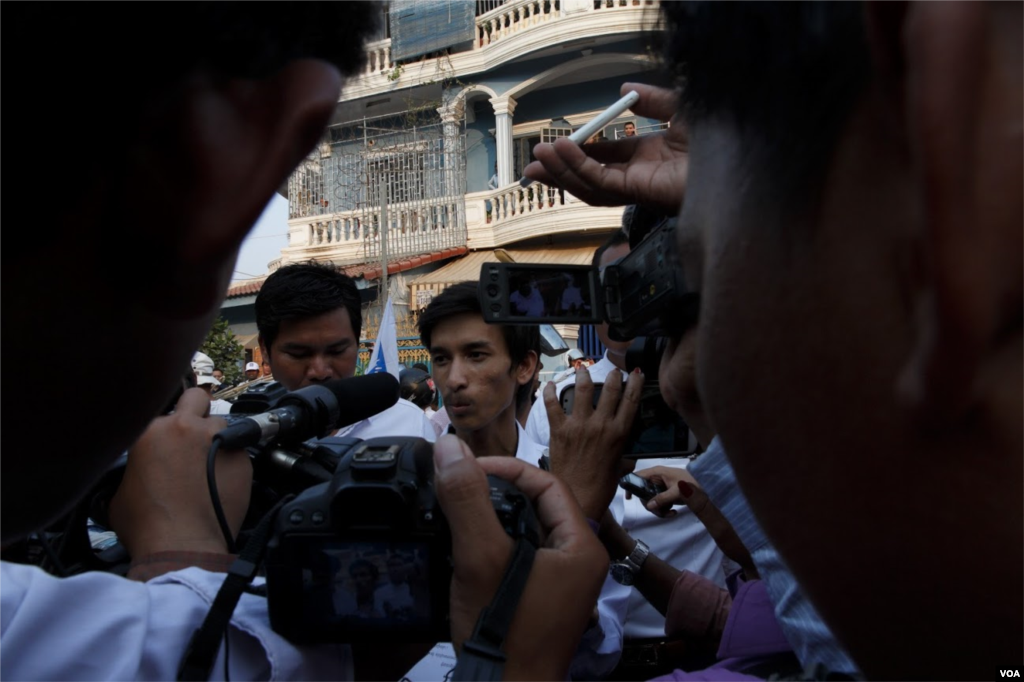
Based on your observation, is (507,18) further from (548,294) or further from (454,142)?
(548,294)

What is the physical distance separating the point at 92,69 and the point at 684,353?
3.34 ft

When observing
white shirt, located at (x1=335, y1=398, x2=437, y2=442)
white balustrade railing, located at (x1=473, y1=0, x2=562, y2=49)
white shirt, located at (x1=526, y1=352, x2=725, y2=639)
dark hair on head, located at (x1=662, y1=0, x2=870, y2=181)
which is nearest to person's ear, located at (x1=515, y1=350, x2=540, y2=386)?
white shirt, located at (x1=335, y1=398, x2=437, y2=442)

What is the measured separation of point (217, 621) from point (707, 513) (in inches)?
43.4

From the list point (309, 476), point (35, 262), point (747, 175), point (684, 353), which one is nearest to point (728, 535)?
point (684, 353)

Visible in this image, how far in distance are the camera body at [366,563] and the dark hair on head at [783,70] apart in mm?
729

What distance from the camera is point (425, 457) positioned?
3.98 feet

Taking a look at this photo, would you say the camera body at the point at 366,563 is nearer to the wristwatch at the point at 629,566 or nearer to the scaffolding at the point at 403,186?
the wristwatch at the point at 629,566

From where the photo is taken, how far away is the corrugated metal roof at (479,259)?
38.8 feet

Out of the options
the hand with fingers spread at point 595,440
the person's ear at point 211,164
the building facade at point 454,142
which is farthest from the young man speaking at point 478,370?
the building facade at point 454,142

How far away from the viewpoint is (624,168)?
1.48 meters

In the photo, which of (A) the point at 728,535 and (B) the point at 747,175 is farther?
(A) the point at 728,535

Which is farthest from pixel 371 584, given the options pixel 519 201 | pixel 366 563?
pixel 519 201

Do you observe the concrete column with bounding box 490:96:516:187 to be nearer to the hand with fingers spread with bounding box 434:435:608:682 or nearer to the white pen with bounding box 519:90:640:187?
the white pen with bounding box 519:90:640:187

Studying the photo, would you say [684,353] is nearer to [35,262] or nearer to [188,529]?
[188,529]
